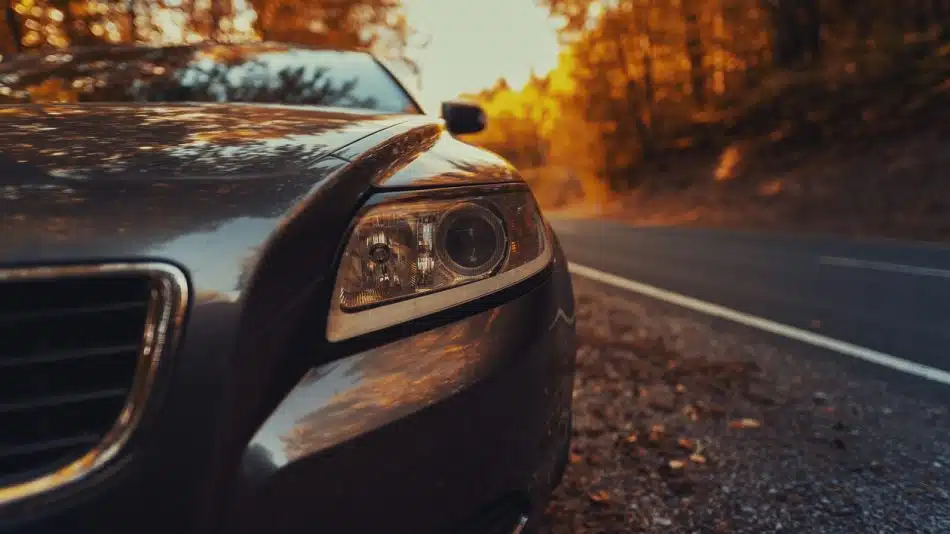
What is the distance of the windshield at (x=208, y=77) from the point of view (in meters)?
2.37

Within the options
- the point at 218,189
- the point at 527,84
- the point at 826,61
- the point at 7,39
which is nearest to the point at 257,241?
the point at 218,189

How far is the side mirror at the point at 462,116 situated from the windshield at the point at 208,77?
7.4 inches

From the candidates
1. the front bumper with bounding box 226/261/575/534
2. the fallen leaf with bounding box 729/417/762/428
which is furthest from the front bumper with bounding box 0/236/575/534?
the fallen leaf with bounding box 729/417/762/428

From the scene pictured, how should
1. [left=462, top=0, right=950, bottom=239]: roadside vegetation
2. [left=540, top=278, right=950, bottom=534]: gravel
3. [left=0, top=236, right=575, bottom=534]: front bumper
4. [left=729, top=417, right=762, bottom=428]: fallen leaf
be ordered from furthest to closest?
[left=462, top=0, right=950, bottom=239]: roadside vegetation < [left=729, top=417, right=762, bottom=428]: fallen leaf < [left=540, top=278, right=950, bottom=534]: gravel < [left=0, top=236, right=575, bottom=534]: front bumper

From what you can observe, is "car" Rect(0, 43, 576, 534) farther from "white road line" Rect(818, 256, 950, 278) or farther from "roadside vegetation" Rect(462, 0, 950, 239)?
"roadside vegetation" Rect(462, 0, 950, 239)

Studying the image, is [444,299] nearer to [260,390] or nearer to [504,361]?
[504,361]

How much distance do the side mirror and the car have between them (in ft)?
4.17

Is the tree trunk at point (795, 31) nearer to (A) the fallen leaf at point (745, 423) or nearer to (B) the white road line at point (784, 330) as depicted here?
A: (B) the white road line at point (784, 330)

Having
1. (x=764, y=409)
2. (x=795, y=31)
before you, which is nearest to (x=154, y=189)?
(x=764, y=409)

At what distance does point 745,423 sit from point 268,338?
7.81 ft

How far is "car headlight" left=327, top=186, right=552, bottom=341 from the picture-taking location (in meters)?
1.13

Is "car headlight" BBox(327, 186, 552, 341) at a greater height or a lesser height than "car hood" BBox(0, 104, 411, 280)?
lesser

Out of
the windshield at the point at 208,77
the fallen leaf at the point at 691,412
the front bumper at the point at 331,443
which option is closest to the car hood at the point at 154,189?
the front bumper at the point at 331,443

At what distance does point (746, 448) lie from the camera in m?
2.58
